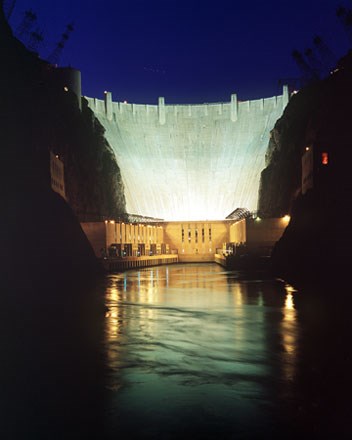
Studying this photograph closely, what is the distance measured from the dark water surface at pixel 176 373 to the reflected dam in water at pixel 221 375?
0.06 feet

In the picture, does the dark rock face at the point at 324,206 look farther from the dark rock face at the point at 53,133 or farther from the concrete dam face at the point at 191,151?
the concrete dam face at the point at 191,151

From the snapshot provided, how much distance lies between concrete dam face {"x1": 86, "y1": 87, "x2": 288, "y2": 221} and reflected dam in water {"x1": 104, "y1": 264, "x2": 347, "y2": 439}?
2489 inches

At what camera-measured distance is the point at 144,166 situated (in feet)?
262

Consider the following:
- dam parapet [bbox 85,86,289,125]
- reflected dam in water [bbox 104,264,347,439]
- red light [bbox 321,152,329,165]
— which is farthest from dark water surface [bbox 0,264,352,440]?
dam parapet [bbox 85,86,289,125]

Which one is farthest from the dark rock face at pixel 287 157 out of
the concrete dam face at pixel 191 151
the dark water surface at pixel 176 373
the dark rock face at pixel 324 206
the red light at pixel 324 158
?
the dark water surface at pixel 176 373

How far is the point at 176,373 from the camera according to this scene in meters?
8.26

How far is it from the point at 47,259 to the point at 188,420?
72.3 feet

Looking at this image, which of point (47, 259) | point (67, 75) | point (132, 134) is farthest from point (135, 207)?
point (47, 259)

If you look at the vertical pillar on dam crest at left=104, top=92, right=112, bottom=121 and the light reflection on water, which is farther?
the vertical pillar on dam crest at left=104, top=92, right=112, bottom=121

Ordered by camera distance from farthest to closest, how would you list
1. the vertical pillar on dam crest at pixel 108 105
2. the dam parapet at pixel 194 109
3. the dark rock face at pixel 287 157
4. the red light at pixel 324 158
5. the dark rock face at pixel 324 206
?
the dam parapet at pixel 194 109 < the vertical pillar on dam crest at pixel 108 105 < the dark rock face at pixel 287 157 < the red light at pixel 324 158 < the dark rock face at pixel 324 206

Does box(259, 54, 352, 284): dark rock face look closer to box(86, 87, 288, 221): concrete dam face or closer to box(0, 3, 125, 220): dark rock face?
box(0, 3, 125, 220): dark rock face

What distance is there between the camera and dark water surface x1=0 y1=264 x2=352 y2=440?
5.88m

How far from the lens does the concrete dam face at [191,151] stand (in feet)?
256

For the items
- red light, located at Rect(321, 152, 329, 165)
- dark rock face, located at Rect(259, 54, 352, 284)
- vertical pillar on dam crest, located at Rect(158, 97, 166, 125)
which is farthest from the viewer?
vertical pillar on dam crest, located at Rect(158, 97, 166, 125)
